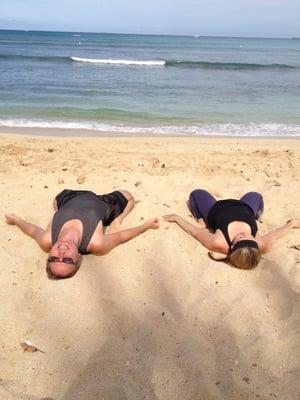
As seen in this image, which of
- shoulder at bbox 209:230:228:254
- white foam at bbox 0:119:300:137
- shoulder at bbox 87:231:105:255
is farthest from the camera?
white foam at bbox 0:119:300:137

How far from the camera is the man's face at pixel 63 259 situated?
3287 mm

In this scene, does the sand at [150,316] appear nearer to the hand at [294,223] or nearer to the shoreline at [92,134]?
the hand at [294,223]

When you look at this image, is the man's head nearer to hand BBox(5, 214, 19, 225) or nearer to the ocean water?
hand BBox(5, 214, 19, 225)

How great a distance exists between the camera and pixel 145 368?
2.60 meters

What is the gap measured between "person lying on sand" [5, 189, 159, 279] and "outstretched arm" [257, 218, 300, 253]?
3.33 feet

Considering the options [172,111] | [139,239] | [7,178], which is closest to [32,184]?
[7,178]

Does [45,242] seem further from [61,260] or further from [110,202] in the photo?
[110,202]

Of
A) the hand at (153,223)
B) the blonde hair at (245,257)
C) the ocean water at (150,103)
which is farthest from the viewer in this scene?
the ocean water at (150,103)

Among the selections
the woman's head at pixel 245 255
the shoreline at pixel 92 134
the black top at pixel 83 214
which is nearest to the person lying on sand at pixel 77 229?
the black top at pixel 83 214

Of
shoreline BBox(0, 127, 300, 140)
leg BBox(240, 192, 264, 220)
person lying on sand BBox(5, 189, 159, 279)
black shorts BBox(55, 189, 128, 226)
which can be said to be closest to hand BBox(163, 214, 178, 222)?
person lying on sand BBox(5, 189, 159, 279)

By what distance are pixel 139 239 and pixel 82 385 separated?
1.73m

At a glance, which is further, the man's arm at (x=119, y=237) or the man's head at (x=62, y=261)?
the man's arm at (x=119, y=237)

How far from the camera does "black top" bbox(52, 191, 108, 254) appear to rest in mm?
3680

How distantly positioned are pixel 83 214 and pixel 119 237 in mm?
386
